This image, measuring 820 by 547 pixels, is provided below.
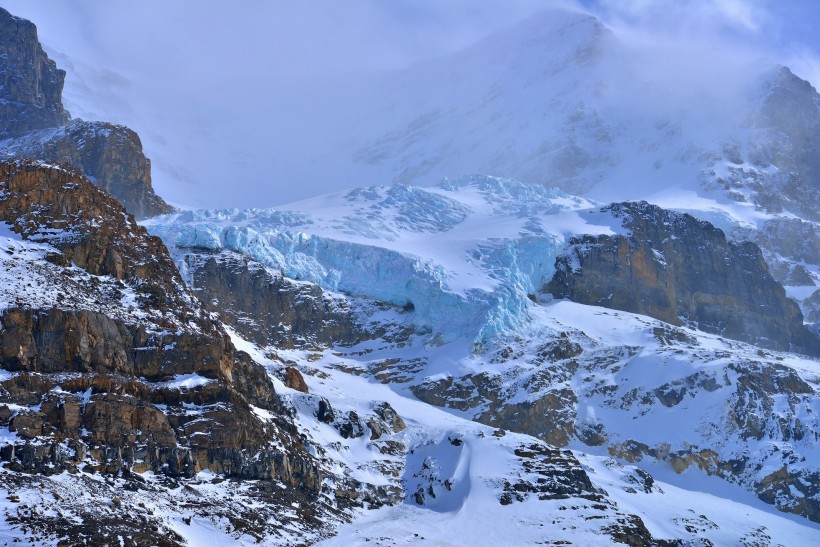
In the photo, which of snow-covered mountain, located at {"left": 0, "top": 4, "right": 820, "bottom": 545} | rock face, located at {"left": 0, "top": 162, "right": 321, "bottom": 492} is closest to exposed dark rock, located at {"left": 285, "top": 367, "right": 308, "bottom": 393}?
snow-covered mountain, located at {"left": 0, "top": 4, "right": 820, "bottom": 545}

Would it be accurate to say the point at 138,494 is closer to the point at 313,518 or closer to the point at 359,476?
the point at 313,518

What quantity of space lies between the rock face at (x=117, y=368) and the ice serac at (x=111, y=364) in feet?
0.45

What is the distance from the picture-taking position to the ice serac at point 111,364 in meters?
115

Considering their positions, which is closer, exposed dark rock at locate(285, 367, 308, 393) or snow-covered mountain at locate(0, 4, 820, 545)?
snow-covered mountain at locate(0, 4, 820, 545)

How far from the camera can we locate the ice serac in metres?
115

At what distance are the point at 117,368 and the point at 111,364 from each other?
71 cm

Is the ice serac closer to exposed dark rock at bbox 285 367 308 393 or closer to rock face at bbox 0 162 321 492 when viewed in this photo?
rock face at bbox 0 162 321 492

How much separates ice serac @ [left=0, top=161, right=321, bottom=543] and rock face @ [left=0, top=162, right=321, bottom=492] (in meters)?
0.14

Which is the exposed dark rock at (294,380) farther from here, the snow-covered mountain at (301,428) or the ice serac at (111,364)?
the ice serac at (111,364)

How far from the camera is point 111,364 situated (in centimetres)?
12419

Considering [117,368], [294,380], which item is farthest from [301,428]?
[117,368]

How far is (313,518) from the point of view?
420ft

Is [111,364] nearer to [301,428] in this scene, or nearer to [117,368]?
[117,368]

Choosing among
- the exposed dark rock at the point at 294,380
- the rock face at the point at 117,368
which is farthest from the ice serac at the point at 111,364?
the exposed dark rock at the point at 294,380
